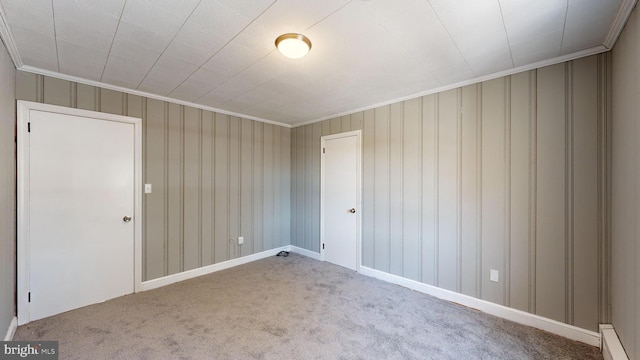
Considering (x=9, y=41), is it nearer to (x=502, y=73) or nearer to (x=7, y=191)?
(x=7, y=191)

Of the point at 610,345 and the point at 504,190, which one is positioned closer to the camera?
the point at 610,345

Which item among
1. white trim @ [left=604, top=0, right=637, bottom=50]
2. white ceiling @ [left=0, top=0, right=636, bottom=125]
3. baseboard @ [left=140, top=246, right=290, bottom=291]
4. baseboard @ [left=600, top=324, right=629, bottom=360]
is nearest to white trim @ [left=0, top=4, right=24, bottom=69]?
white ceiling @ [left=0, top=0, right=636, bottom=125]

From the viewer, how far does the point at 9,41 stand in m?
1.87

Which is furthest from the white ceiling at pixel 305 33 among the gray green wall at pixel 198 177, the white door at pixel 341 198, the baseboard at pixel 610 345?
the baseboard at pixel 610 345

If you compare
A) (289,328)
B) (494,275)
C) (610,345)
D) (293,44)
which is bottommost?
(289,328)

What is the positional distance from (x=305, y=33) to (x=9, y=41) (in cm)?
220

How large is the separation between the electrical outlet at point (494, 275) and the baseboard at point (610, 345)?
27.7 inches

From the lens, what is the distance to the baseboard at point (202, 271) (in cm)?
305

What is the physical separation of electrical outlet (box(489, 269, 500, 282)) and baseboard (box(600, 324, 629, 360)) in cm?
70

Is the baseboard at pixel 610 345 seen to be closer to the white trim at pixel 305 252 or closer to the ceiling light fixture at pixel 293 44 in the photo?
the ceiling light fixture at pixel 293 44

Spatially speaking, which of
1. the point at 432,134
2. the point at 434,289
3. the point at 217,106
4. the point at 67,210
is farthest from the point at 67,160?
the point at 434,289

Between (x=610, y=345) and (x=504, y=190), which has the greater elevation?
(x=504, y=190)

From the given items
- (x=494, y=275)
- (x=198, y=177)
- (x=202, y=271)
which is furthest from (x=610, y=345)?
(x=198, y=177)

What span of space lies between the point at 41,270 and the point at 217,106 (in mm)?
2515
